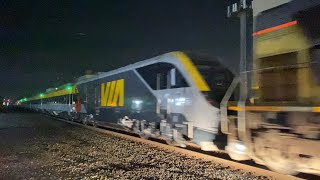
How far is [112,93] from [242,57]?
12.2 m

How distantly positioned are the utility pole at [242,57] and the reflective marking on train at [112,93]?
918cm

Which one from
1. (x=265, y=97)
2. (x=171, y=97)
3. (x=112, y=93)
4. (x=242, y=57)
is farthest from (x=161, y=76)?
(x=265, y=97)

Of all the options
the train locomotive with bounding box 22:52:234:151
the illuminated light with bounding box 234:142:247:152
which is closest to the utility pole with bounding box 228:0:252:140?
the illuminated light with bounding box 234:142:247:152

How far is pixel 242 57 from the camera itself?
9.34m

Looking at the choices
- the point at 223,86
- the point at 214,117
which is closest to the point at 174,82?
the point at 223,86

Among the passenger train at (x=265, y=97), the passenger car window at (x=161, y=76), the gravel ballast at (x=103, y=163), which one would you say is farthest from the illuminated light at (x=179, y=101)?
the gravel ballast at (x=103, y=163)

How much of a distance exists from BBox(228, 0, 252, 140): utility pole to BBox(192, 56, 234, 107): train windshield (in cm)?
224

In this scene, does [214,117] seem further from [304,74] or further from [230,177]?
[304,74]

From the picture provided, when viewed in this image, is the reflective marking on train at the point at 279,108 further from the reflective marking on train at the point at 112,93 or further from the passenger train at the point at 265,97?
the reflective marking on train at the point at 112,93

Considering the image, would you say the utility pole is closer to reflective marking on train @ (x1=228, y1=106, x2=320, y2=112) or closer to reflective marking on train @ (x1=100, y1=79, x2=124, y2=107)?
reflective marking on train @ (x1=228, y1=106, x2=320, y2=112)

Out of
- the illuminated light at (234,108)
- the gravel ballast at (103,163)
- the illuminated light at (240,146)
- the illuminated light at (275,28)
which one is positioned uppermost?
the illuminated light at (275,28)

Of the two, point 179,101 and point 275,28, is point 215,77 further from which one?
point 275,28

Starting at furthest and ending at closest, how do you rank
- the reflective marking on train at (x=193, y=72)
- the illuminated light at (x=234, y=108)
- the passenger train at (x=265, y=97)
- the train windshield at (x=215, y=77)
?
the reflective marking on train at (x=193, y=72) < the train windshield at (x=215, y=77) < the illuminated light at (x=234, y=108) < the passenger train at (x=265, y=97)

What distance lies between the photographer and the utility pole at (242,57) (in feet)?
28.0
